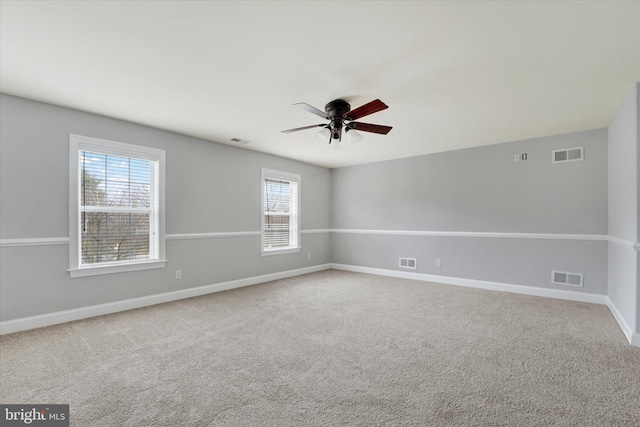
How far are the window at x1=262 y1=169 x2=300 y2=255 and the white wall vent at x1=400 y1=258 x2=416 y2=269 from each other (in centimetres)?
217

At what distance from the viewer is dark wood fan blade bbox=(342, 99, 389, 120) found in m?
2.61

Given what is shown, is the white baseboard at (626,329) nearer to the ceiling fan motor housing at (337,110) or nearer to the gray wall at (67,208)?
the ceiling fan motor housing at (337,110)

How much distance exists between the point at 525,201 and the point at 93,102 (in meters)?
6.04

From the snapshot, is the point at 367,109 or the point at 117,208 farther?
the point at 117,208

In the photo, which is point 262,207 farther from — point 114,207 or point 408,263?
point 408,263

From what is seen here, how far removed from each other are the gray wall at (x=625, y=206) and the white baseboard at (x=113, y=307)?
16.1 feet

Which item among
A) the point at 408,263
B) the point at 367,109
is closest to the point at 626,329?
the point at 408,263

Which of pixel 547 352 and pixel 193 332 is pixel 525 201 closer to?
pixel 547 352

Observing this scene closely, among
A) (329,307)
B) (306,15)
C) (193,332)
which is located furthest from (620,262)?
(193,332)

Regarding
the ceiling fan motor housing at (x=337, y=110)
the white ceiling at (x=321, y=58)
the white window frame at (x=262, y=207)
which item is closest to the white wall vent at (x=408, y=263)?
the white window frame at (x=262, y=207)

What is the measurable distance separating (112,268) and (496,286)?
570cm

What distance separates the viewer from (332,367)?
7.82 feet

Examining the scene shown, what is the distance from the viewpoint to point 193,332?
123 inches

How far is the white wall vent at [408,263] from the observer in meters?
5.86
